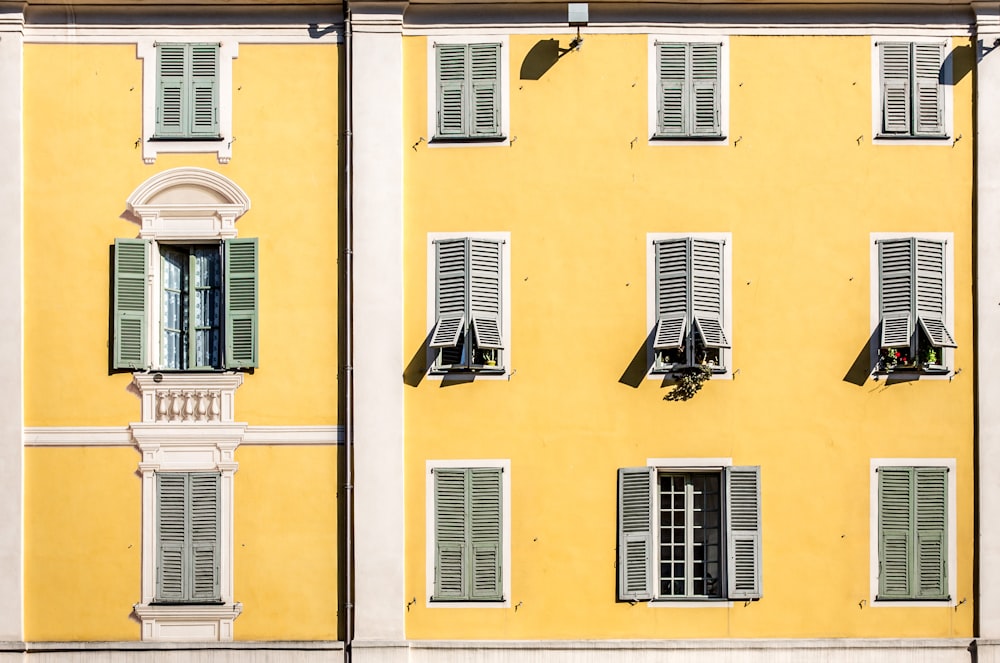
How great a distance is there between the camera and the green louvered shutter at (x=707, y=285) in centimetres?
1519

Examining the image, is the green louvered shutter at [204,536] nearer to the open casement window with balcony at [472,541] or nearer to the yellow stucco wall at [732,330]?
the yellow stucco wall at [732,330]

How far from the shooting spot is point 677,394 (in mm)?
15266

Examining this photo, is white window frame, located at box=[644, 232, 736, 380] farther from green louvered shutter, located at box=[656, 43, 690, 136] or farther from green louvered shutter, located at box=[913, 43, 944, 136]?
green louvered shutter, located at box=[913, 43, 944, 136]

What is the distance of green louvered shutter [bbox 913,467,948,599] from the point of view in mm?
15266

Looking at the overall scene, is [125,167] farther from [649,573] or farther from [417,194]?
[649,573]

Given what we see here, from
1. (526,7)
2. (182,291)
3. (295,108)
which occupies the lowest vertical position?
(182,291)

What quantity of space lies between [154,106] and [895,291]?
9320mm

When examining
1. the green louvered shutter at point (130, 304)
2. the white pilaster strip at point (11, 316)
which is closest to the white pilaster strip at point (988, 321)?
the green louvered shutter at point (130, 304)

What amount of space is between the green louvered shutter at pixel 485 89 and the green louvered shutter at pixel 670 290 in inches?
98.8

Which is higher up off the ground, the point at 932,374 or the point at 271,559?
the point at 932,374

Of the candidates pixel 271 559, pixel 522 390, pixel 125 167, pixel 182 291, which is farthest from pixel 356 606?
pixel 125 167

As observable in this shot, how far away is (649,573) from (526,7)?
23.3ft

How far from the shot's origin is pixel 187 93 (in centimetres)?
1545

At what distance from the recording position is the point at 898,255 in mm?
15289
